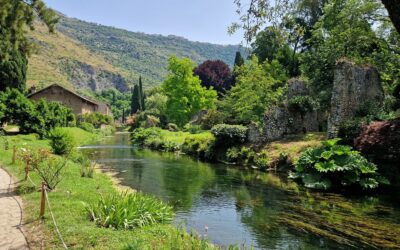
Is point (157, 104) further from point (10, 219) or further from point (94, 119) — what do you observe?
point (10, 219)

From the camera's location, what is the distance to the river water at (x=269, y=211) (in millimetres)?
10703

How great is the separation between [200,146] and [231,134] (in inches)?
158

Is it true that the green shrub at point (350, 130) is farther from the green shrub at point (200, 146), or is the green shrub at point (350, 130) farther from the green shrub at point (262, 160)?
the green shrub at point (200, 146)

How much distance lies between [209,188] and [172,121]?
40.6 metres

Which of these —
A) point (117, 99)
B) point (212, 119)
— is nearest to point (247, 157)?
point (212, 119)

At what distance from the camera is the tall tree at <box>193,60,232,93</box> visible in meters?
71.9

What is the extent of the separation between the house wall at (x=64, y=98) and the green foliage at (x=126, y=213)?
61.7 meters

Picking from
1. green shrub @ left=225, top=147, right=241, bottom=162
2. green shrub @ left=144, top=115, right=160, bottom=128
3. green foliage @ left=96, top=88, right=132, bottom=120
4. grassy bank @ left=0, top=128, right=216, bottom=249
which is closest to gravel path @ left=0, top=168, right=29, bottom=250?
grassy bank @ left=0, top=128, right=216, bottom=249

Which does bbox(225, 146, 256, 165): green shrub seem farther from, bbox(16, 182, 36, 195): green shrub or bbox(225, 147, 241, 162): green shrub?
bbox(16, 182, 36, 195): green shrub

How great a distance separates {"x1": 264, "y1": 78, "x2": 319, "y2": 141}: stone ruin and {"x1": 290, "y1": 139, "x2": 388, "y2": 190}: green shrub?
8557 mm

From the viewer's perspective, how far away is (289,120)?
1153 inches

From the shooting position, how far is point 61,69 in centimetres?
15438

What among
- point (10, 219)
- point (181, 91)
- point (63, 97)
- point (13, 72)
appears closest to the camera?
point (10, 219)

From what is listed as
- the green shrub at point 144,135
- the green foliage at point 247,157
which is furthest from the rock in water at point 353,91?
the green shrub at point 144,135
